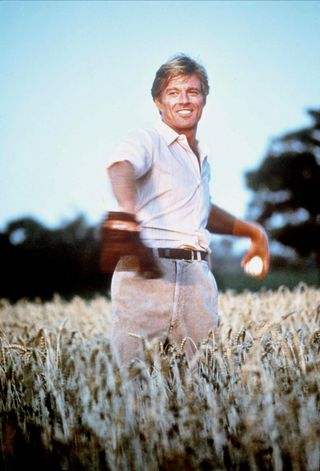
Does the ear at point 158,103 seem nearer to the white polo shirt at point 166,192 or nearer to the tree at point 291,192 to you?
the white polo shirt at point 166,192

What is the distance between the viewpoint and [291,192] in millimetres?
14344

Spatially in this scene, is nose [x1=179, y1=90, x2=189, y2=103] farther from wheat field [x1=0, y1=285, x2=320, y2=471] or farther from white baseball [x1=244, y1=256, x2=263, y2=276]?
wheat field [x1=0, y1=285, x2=320, y2=471]

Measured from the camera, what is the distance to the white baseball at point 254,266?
304 cm

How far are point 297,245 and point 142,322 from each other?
1342 cm

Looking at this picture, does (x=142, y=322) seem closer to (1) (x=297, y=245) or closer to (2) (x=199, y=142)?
(2) (x=199, y=142)

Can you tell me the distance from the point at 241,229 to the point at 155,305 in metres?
0.76

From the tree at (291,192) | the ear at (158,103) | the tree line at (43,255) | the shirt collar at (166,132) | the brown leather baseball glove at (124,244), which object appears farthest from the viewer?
the tree at (291,192)

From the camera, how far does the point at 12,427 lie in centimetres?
212

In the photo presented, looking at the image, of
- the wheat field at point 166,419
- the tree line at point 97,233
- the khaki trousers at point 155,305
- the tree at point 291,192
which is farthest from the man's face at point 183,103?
the tree at point 291,192

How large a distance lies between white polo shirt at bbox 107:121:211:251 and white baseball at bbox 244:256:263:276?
45 cm

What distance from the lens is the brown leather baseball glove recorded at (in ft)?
7.04

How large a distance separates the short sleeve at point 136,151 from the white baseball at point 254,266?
813 millimetres

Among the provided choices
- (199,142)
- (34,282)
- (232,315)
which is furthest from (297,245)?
(199,142)

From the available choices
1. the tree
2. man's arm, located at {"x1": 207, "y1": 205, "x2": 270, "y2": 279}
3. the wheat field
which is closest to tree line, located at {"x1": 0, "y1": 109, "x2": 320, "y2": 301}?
the tree
